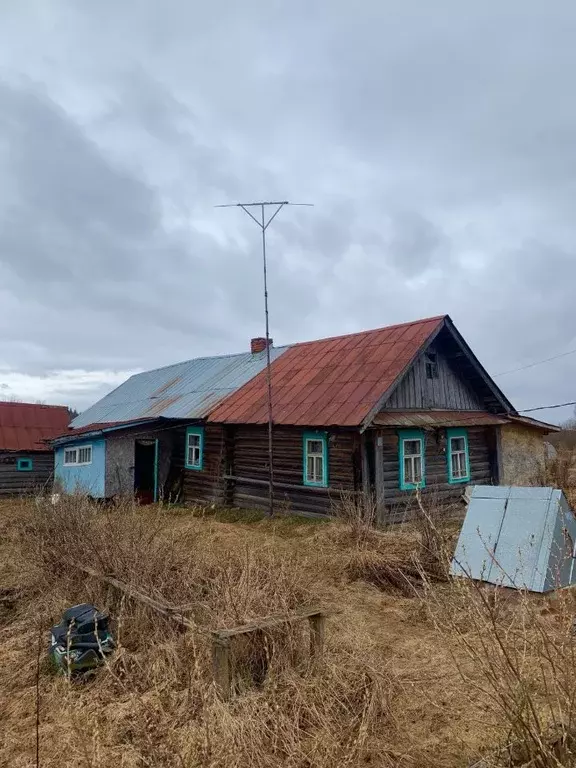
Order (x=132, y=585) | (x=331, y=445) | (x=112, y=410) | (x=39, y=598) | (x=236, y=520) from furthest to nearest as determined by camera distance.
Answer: (x=112, y=410) → (x=236, y=520) → (x=331, y=445) → (x=39, y=598) → (x=132, y=585)

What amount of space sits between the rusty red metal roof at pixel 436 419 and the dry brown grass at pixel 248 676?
17.7 ft

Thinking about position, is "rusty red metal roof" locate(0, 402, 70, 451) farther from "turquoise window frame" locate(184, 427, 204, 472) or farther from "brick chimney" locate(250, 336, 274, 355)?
"brick chimney" locate(250, 336, 274, 355)

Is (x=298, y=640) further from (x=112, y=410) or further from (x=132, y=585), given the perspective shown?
(x=112, y=410)

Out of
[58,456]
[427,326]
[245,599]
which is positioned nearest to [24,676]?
[245,599]

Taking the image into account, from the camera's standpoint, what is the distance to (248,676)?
4.61 metres

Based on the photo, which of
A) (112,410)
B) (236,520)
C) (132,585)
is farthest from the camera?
(112,410)

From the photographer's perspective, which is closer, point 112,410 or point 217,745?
point 217,745

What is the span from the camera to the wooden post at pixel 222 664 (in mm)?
4366

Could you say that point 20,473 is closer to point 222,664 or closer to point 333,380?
point 333,380

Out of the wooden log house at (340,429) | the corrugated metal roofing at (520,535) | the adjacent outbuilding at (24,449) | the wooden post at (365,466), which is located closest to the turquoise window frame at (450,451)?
the wooden log house at (340,429)

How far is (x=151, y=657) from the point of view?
16.5ft

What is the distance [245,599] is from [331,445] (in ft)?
27.4

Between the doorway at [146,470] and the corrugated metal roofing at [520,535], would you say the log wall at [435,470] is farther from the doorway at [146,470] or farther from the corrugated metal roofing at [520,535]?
the doorway at [146,470]

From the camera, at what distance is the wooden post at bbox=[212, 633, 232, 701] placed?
4.37 m
